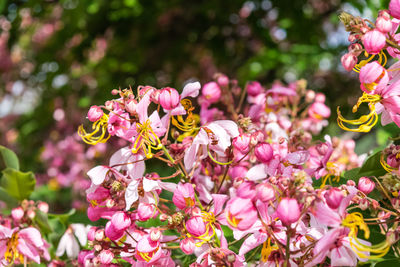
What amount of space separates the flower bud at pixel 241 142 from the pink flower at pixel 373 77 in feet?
0.60

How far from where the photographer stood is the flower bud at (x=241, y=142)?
2.07 feet

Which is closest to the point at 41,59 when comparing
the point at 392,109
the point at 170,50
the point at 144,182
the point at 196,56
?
the point at 170,50

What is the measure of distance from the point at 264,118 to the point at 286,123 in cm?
10

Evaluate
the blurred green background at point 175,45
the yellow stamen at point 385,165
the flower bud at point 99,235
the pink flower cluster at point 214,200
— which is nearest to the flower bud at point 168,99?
the pink flower cluster at point 214,200

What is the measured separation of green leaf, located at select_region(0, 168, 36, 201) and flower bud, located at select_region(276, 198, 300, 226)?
23.3 inches

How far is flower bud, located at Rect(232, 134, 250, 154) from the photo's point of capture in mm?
630

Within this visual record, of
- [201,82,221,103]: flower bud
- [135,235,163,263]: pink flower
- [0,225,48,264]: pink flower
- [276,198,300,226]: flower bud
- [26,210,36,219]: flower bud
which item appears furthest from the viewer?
[201,82,221,103]: flower bud

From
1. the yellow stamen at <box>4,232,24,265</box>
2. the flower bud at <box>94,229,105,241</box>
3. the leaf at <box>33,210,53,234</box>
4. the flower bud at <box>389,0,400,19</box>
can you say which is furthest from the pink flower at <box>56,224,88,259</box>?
the flower bud at <box>389,0,400,19</box>

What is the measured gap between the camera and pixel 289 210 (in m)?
0.47

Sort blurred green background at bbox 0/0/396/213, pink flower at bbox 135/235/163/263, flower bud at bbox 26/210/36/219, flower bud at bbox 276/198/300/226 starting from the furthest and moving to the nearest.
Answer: blurred green background at bbox 0/0/396/213
flower bud at bbox 26/210/36/219
pink flower at bbox 135/235/163/263
flower bud at bbox 276/198/300/226

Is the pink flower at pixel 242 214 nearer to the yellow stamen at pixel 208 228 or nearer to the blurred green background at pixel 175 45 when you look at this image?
the yellow stamen at pixel 208 228

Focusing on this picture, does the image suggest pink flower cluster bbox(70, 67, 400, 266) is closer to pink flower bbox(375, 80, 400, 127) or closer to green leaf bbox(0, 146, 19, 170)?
pink flower bbox(375, 80, 400, 127)

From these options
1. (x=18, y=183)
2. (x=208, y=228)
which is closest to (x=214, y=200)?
(x=208, y=228)

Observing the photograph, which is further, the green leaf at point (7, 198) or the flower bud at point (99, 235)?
the green leaf at point (7, 198)
